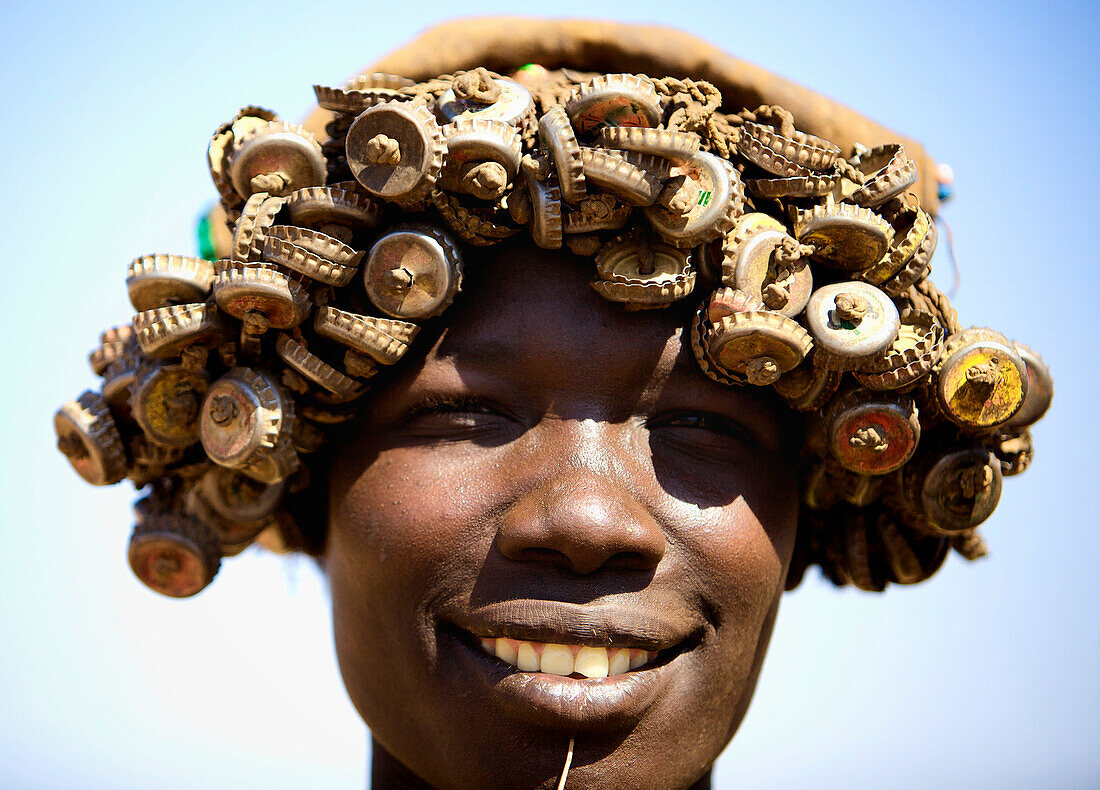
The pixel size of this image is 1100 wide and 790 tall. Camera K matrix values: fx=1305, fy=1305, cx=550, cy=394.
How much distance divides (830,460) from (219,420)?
3.83ft

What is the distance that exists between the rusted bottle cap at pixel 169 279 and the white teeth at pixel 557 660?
0.93 meters

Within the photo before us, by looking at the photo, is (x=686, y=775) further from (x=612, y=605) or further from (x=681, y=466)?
(x=681, y=466)

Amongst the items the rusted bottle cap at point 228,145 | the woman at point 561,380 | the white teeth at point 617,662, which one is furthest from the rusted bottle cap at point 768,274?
the rusted bottle cap at point 228,145

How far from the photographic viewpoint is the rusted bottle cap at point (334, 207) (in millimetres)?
2322

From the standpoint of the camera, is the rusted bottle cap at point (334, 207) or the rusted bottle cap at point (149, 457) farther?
the rusted bottle cap at point (149, 457)

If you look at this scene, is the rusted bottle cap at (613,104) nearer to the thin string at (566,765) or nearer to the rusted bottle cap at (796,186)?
the rusted bottle cap at (796,186)

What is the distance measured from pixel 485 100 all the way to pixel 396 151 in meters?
0.23

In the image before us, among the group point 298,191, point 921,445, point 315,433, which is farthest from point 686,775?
point 298,191

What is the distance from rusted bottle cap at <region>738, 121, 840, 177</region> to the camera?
2383mm

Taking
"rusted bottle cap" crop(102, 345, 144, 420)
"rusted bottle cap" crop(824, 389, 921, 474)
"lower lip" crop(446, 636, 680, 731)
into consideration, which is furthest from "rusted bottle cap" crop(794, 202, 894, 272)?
"rusted bottle cap" crop(102, 345, 144, 420)

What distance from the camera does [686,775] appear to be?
92.4 inches

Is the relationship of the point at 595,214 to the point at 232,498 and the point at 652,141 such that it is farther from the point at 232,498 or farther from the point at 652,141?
the point at 232,498

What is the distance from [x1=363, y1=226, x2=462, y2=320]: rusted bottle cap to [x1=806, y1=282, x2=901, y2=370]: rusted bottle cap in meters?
0.65

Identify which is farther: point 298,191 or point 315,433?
point 315,433
